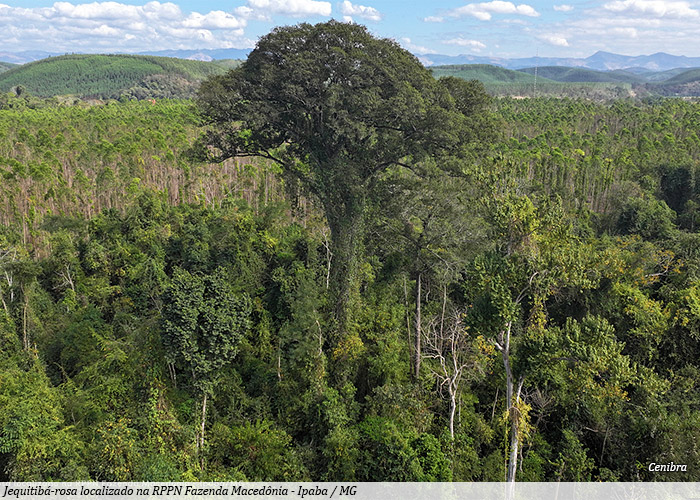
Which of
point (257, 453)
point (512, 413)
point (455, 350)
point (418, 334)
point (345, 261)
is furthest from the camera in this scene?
point (345, 261)

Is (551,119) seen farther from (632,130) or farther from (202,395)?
(202,395)

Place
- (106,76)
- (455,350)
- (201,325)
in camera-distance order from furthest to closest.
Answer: (106,76)
(455,350)
(201,325)

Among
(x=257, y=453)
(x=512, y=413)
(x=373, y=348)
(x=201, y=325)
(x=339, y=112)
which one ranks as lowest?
(x=257, y=453)

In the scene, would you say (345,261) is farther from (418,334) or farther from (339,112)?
(339,112)

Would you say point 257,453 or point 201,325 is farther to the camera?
point 257,453

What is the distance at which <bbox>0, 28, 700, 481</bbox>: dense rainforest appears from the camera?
10.0 m

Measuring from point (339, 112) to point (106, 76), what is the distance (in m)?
186

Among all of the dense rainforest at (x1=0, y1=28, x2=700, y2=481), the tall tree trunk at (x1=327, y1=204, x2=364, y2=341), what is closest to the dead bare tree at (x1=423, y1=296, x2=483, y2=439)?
the dense rainforest at (x1=0, y1=28, x2=700, y2=481)

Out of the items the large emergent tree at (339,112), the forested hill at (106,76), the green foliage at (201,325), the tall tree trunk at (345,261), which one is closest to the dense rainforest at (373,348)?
the green foliage at (201,325)

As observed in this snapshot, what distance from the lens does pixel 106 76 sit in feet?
537

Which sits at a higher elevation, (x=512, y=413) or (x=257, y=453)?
(x=512, y=413)

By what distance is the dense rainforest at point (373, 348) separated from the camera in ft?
32.9

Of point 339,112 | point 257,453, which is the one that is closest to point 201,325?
point 257,453

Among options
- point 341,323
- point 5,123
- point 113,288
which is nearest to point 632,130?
point 341,323
